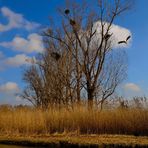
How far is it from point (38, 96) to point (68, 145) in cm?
2852

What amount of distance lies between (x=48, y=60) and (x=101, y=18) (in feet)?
32.1

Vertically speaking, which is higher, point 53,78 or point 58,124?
→ point 53,78

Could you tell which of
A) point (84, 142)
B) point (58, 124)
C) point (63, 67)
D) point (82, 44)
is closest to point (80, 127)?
point (58, 124)

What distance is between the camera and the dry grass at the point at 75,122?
50.6 feet

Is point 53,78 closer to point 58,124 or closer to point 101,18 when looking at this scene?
point 101,18

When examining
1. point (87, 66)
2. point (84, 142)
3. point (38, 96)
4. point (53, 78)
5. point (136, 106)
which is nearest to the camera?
point (84, 142)

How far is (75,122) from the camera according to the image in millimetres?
16766

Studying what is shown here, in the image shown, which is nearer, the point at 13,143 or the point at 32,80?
the point at 13,143

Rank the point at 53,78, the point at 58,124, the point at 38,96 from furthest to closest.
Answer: the point at 38,96 → the point at 53,78 → the point at 58,124

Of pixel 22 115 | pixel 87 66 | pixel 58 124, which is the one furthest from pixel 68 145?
pixel 87 66

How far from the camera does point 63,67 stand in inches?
1235

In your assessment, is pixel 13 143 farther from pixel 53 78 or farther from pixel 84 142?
pixel 53 78

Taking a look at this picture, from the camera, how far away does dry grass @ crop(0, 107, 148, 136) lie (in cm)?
1544

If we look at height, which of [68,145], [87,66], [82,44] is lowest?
[68,145]
